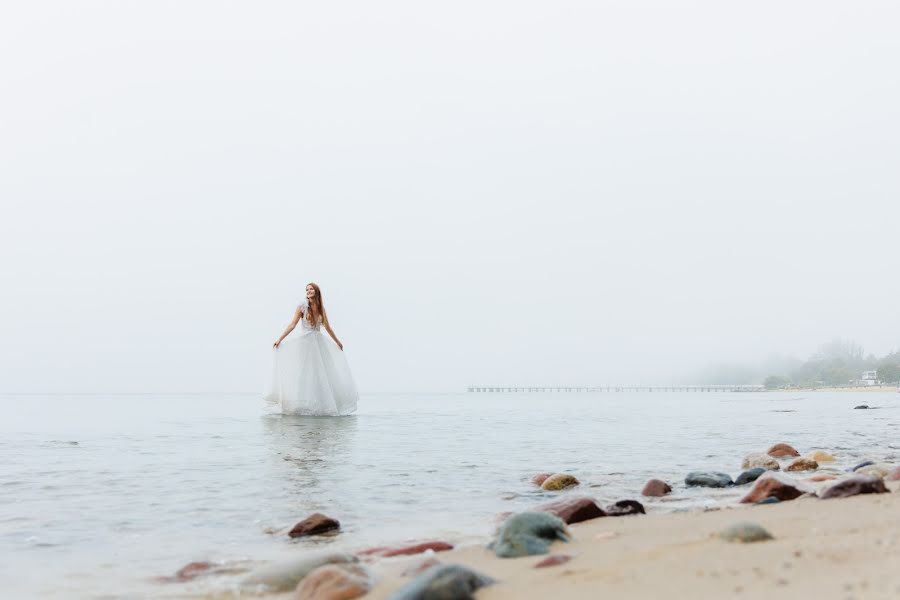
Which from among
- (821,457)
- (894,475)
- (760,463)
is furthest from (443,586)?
(821,457)

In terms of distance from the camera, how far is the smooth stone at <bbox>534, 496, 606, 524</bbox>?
5719 millimetres

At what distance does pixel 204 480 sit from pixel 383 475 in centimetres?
227

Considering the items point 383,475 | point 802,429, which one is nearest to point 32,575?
point 383,475

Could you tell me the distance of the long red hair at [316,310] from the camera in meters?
20.6

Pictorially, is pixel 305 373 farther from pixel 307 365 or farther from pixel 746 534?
pixel 746 534

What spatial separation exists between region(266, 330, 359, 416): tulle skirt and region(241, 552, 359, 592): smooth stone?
648 inches

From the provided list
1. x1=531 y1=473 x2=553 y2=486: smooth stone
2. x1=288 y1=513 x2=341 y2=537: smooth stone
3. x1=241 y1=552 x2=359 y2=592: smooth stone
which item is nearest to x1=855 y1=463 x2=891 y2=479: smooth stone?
x1=531 y1=473 x2=553 y2=486: smooth stone

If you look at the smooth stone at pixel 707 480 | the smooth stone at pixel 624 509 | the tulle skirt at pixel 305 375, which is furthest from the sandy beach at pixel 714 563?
the tulle skirt at pixel 305 375

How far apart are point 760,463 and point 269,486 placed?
22.1ft

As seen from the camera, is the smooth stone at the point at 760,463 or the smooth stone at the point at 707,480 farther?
the smooth stone at the point at 760,463

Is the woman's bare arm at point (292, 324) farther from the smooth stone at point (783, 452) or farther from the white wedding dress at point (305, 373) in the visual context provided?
the smooth stone at point (783, 452)

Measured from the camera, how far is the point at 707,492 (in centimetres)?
774

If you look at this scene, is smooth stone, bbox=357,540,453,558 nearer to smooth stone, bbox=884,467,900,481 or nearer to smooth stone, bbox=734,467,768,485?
smooth stone, bbox=734,467,768,485

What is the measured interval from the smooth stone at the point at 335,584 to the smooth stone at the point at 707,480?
18.2ft
